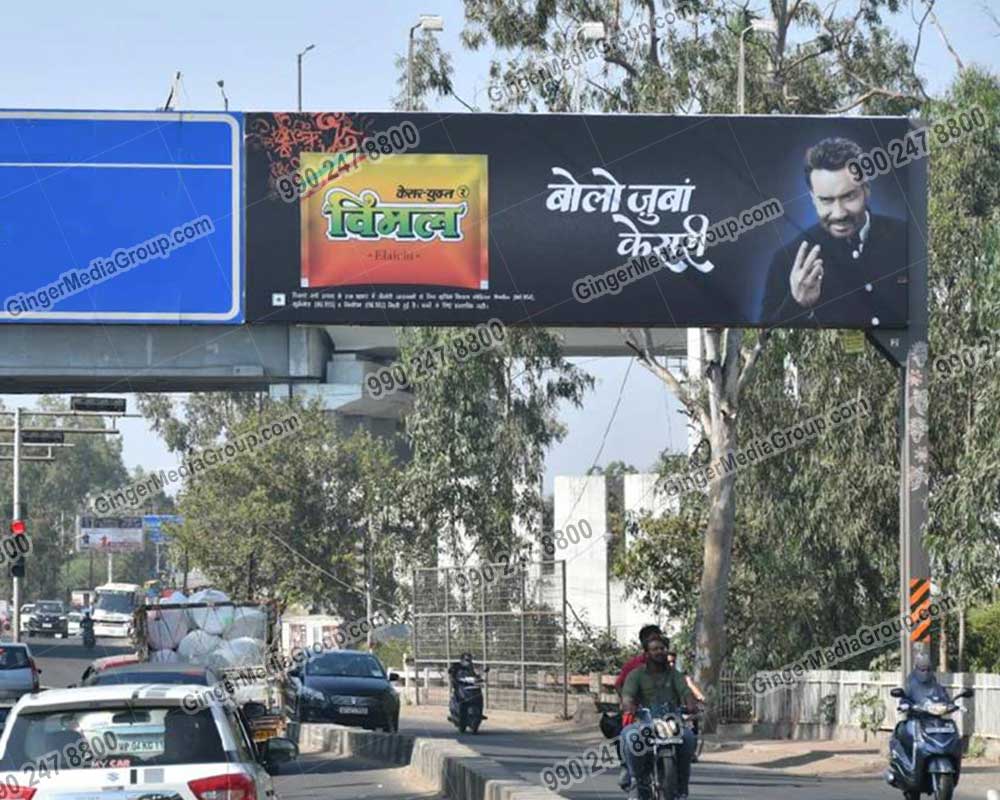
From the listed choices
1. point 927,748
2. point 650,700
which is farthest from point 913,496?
point 650,700

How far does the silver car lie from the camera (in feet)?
116

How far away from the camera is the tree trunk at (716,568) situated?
101ft

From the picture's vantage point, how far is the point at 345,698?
31484 millimetres

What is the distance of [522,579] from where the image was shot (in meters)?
40.1

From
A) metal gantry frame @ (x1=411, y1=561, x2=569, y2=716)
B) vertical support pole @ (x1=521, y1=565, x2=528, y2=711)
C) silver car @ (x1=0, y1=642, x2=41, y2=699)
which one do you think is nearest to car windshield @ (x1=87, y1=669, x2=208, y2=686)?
silver car @ (x1=0, y1=642, x2=41, y2=699)

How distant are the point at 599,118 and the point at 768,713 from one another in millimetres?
12860

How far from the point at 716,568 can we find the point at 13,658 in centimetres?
1389

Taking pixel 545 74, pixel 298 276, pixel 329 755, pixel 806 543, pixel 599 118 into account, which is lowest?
pixel 329 755

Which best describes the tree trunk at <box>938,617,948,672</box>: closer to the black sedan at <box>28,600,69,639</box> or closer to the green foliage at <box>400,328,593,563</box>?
the green foliage at <box>400,328,593,563</box>

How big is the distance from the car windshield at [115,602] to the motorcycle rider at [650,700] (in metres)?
79.1

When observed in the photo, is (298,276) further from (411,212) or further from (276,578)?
(276,578)

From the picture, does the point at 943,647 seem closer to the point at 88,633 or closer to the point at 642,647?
the point at 642,647

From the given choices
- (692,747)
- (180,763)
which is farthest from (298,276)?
(180,763)

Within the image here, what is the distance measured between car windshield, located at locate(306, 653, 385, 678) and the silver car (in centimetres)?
567
